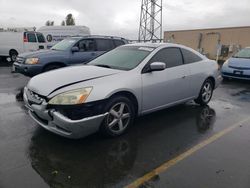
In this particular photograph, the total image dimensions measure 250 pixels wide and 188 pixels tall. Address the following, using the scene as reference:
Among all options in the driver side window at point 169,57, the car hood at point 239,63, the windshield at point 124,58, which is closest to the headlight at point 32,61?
the windshield at point 124,58

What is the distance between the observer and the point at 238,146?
3.86 m

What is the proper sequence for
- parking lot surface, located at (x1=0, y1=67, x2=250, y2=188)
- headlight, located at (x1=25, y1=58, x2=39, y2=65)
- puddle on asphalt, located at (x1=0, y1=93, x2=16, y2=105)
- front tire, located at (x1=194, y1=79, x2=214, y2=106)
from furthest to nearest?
headlight, located at (x1=25, y1=58, x2=39, y2=65) → puddle on asphalt, located at (x1=0, y1=93, x2=16, y2=105) → front tire, located at (x1=194, y1=79, x2=214, y2=106) → parking lot surface, located at (x1=0, y1=67, x2=250, y2=188)

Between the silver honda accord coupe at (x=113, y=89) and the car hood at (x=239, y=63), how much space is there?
4.61 meters

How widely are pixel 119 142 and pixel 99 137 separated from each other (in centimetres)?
35

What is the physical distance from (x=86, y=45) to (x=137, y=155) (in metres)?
6.09

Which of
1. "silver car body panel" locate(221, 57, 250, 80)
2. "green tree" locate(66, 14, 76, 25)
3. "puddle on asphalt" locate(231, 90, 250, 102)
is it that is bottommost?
"puddle on asphalt" locate(231, 90, 250, 102)

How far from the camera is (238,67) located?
9375mm

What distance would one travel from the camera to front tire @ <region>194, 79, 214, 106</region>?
588 cm

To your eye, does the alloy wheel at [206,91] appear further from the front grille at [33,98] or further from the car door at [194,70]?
the front grille at [33,98]

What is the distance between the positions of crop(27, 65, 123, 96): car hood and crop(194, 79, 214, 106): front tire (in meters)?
2.59

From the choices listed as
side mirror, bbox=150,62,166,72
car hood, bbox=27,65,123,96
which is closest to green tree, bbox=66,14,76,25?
car hood, bbox=27,65,123,96

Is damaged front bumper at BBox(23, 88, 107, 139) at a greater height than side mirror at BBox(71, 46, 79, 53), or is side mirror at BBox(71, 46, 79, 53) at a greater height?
side mirror at BBox(71, 46, 79, 53)

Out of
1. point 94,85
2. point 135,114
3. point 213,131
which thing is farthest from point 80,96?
point 213,131

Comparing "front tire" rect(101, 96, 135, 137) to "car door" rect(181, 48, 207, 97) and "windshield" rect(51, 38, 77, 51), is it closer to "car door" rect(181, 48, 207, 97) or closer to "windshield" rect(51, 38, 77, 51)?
"car door" rect(181, 48, 207, 97)
